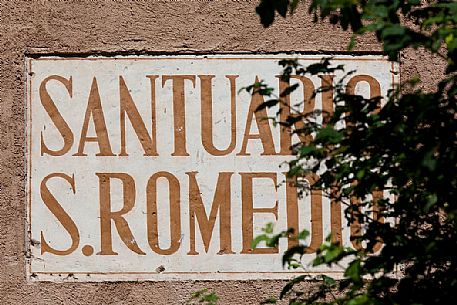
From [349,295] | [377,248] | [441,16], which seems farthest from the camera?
[377,248]

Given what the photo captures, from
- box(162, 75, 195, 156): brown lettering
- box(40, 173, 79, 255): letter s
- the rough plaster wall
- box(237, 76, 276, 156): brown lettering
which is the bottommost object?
box(40, 173, 79, 255): letter s

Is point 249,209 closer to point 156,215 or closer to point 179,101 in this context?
point 156,215

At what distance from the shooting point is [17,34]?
5.13 m

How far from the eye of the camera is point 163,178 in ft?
16.6

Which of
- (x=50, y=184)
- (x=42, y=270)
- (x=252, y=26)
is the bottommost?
(x=42, y=270)

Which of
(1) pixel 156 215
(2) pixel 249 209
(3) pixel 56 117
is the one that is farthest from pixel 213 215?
(3) pixel 56 117

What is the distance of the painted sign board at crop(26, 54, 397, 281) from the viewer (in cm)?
504

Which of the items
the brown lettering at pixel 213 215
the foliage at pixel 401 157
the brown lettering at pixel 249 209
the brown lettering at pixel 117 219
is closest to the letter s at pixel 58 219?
the brown lettering at pixel 117 219

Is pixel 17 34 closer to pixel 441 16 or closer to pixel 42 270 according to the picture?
pixel 42 270

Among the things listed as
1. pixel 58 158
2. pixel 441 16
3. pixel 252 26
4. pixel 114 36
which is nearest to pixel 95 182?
pixel 58 158

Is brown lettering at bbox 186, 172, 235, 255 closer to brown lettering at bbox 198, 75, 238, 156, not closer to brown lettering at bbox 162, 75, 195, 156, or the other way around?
brown lettering at bbox 198, 75, 238, 156

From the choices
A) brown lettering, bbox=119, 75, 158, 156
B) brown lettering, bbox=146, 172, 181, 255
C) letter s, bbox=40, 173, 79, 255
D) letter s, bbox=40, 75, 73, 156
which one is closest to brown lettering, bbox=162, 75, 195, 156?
brown lettering, bbox=119, 75, 158, 156

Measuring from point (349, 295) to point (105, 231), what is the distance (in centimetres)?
221

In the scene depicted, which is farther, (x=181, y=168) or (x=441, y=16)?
(x=181, y=168)
